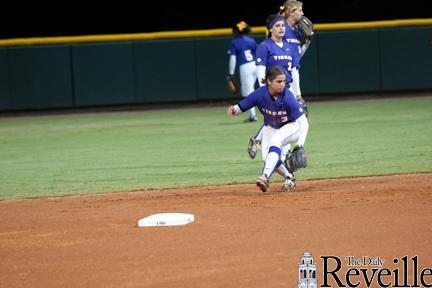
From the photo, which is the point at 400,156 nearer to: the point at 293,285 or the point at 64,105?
the point at 293,285

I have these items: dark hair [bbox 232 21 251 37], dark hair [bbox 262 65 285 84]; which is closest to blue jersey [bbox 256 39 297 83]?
dark hair [bbox 262 65 285 84]

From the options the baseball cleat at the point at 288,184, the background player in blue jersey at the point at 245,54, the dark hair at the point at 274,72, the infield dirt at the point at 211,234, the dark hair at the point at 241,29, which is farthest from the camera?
the background player in blue jersey at the point at 245,54

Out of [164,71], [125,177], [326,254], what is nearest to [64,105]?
[164,71]

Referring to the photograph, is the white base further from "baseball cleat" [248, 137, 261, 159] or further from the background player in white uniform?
the background player in white uniform

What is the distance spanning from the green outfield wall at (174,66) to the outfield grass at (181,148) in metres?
1.03

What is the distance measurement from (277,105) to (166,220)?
90.6 inches

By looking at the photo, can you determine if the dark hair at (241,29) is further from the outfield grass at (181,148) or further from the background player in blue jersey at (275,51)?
the background player in blue jersey at (275,51)

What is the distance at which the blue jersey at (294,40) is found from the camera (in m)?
11.6

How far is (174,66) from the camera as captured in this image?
2269 centimetres

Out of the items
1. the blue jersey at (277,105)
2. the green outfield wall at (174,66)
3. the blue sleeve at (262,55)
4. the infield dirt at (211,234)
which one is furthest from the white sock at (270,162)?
the green outfield wall at (174,66)

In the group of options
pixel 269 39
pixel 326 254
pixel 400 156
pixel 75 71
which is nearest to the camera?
pixel 326 254

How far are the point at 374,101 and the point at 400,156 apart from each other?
31.7 feet

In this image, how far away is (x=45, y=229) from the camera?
844 cm

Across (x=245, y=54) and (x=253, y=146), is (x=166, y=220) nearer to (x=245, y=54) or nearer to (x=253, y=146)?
(x=253, y=146)
